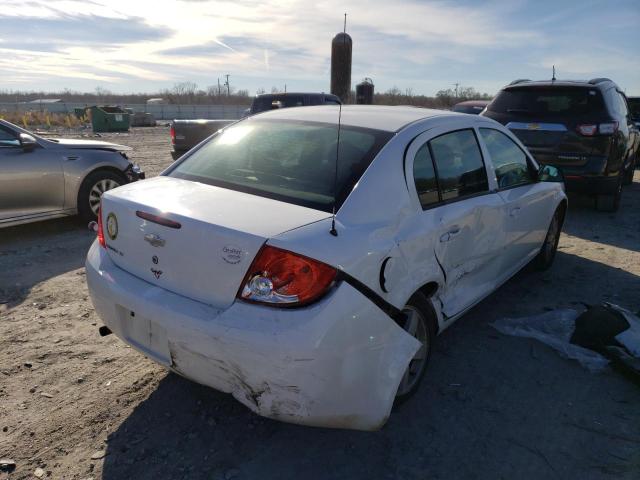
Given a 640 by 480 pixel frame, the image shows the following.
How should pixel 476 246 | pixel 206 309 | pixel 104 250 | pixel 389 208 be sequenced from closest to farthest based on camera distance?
pixel 206 309
pixel 389 208
pixel 104 250
pixel 476 246

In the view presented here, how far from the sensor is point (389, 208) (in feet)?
8.40

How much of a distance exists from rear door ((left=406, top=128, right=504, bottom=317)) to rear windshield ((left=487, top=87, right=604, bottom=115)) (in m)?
4.41

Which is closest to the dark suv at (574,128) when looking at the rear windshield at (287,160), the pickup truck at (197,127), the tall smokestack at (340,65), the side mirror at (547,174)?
the side mirror at (547,174)

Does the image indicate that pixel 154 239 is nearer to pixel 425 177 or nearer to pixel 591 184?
pixel 425 177

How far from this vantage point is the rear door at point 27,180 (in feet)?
18.7

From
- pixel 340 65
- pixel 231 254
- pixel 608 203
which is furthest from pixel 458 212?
pixel 340 65

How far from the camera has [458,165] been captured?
329cm

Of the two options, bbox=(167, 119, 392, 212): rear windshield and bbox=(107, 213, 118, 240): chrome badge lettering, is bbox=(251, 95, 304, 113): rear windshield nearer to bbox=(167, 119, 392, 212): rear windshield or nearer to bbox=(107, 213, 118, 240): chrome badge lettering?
bbox=(167, 119, 392, 212): rear windshield

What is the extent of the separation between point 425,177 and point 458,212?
1.18 ft

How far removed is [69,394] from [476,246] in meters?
2.66

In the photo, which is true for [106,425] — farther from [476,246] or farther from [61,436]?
[476,246]

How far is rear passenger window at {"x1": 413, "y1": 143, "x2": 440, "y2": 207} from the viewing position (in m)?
2.83

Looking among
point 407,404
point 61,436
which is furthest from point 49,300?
point 407,404

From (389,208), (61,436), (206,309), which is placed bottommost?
(61,436)
